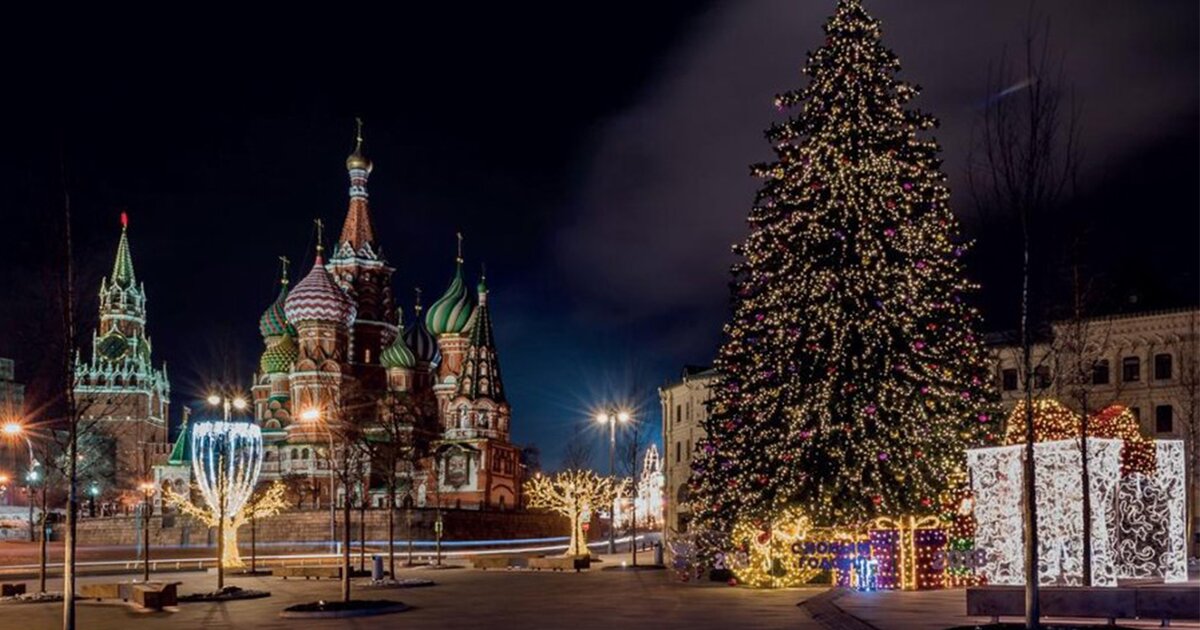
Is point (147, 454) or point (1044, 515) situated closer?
point (1044, 515)

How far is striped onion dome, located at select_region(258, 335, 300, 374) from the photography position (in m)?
108

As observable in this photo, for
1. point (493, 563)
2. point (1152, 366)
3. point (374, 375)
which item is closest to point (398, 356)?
point (374, 375)

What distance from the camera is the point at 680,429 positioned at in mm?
84875

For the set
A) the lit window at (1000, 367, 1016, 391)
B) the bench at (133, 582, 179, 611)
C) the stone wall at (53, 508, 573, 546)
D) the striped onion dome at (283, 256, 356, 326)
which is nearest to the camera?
the bench at (133, 582, 179, 611)

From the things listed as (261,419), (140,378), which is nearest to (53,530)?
(261,419)

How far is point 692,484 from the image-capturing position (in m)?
32.1

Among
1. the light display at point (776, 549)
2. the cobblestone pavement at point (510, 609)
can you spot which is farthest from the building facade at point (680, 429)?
the light display at point (776, 549)

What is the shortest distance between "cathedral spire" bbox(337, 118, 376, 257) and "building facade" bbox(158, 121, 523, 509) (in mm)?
101

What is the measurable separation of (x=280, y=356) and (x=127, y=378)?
27.3 m

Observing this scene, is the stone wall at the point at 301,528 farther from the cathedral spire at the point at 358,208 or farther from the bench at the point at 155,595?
the bench at the point at 155,595

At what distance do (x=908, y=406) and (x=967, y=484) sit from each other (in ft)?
8.17

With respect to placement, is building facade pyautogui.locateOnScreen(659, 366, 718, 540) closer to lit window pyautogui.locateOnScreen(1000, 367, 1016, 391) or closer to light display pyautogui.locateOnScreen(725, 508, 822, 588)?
lit window pyautogui.locateOnScreen(1000, 367, 1016, 391)

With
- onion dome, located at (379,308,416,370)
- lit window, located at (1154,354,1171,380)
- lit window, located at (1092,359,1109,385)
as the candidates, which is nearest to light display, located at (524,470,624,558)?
lit window, located at (1092,359,1109,385)

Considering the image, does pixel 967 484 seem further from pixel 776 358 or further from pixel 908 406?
pixel 776 358
